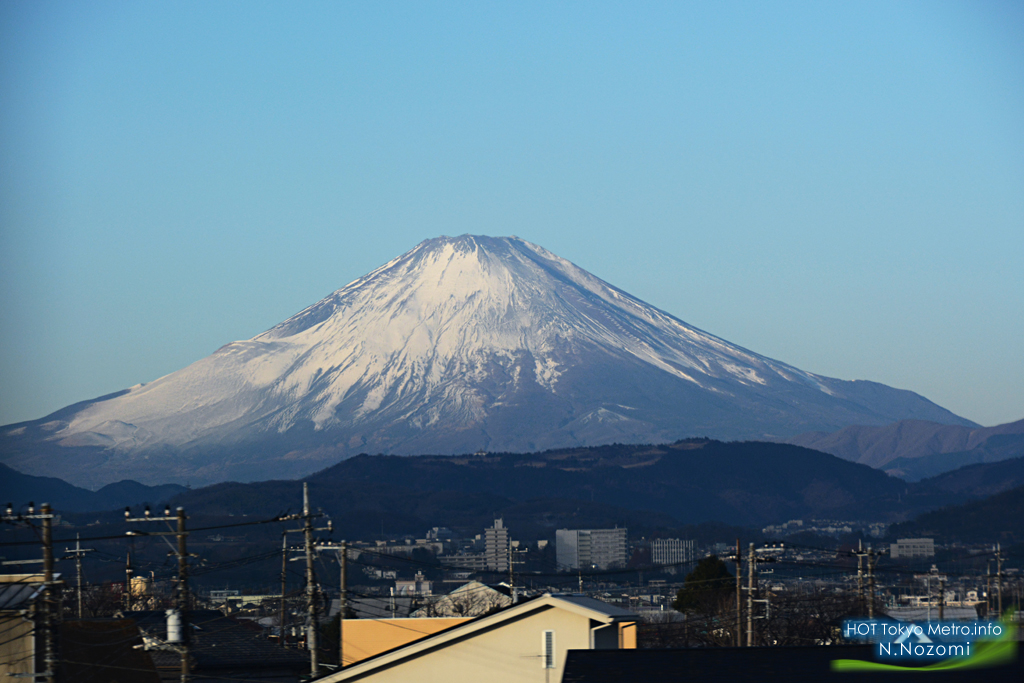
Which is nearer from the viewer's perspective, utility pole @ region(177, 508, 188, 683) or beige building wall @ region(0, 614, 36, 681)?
utility pole @ region(177, 508, 188, 683)

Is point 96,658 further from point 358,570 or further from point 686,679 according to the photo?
point 358,570

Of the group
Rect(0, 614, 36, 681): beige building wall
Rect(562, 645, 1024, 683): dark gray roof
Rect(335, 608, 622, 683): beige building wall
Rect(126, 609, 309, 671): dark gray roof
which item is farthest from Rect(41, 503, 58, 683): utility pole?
Rect(126, 609, 309, 671): dark gray roof

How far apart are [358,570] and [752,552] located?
494ft

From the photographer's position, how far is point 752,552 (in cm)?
4016

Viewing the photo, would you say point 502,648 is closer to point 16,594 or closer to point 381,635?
point 16,594

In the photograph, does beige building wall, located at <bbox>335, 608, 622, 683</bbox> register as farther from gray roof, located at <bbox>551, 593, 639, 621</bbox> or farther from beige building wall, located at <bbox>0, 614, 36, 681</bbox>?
beige building wall, located at <bbox>0, 614, 36, 681</bbox>

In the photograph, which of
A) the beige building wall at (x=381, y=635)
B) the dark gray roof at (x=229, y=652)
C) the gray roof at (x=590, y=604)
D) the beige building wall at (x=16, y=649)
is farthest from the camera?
the dark gray roof at (x=229, y=652)

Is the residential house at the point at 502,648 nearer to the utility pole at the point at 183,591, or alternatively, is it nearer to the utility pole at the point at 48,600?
the utility pole at the point at 183,591

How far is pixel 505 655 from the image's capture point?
936 inches

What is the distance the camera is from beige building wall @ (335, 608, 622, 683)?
23531 mm

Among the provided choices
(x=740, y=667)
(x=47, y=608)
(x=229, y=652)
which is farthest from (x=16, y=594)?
(x=740, y=667)

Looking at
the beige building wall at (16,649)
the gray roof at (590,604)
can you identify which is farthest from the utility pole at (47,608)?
the gray roof at (590,604)

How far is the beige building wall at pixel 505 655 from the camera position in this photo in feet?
77.2

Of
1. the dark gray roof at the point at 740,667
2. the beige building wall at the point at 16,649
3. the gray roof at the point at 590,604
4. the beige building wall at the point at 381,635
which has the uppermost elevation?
the gray roof at the point at 590,604
